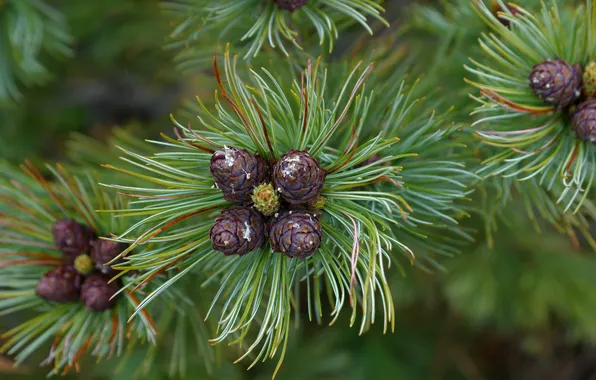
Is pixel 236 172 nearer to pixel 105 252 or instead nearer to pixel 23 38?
pixel 105 252

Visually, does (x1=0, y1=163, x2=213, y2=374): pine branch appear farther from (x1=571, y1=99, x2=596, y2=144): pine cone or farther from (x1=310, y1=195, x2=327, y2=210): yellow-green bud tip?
(x1=571, y1=99, x2=596, y2=144): pine cone

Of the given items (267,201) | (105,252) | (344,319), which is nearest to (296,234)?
(267,201)

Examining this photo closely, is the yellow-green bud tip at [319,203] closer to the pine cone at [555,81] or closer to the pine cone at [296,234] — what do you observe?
the pine cone at [296,234]

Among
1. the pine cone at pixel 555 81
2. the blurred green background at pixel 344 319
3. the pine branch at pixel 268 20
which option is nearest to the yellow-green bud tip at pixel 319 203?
the pine branch at pixel 268 20

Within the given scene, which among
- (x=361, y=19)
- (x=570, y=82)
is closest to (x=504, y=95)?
(x=570, y=82)

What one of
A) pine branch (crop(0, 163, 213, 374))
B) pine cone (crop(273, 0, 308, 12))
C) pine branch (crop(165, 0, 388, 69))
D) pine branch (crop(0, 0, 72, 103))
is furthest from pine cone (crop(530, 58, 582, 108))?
pine branch (crop(0, 0, 72, 103))

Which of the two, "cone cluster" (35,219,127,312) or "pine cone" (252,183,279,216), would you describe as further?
"cone cluster" (35,219,127,312)
